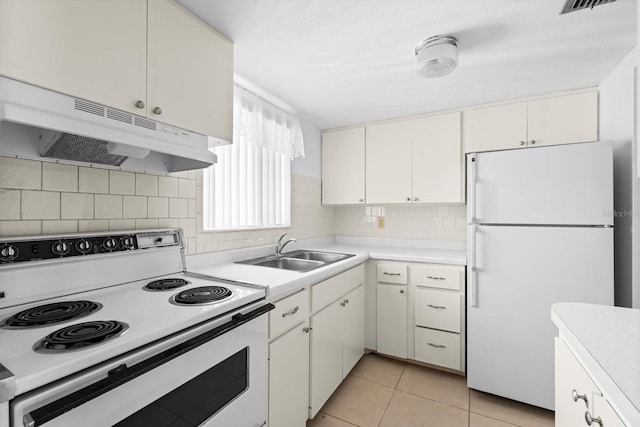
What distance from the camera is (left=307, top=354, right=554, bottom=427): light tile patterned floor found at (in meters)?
1.83

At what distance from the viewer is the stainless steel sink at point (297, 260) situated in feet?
6.94

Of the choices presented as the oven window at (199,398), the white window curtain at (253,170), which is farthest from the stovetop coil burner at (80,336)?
the white window curtain at (253,170)

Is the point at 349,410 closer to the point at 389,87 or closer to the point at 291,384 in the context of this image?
the point at 291,384

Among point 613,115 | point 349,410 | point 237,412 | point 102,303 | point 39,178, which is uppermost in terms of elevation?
point 613,115

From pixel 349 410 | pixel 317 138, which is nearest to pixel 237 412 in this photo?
pixel 349 410

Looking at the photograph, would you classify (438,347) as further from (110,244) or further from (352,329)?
(110,244)

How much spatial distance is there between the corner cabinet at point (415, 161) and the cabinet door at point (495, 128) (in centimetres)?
9

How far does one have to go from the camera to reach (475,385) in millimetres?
2078

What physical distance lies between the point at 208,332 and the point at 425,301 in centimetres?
187

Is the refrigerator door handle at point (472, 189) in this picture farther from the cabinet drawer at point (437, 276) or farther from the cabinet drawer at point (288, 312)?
the cabinet drawer at point (288, 312)

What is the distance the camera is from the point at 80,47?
38.3 inches

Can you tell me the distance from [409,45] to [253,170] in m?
1.37

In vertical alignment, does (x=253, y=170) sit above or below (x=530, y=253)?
above

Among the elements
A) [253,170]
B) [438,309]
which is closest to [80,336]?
[253,170]
